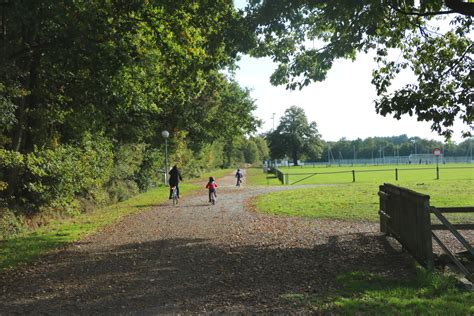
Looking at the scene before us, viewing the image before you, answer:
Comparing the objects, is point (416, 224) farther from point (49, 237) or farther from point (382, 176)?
point (382, 176)

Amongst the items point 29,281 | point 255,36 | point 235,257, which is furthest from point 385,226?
point 29,281

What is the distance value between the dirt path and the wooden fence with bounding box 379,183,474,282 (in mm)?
366

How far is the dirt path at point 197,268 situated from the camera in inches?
223

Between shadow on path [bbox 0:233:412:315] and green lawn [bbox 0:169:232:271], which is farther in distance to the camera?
green lawn [bbox 0:169:232:271]

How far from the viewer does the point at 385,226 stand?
9.98m

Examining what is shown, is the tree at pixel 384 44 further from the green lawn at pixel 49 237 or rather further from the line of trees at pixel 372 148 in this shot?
the line of trees at pixel 372 148

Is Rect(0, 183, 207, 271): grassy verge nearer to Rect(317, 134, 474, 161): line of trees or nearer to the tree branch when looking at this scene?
→ the tree branch

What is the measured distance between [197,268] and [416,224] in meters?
3.86

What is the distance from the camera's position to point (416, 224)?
24.4ft

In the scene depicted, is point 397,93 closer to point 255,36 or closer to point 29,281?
point 255,36

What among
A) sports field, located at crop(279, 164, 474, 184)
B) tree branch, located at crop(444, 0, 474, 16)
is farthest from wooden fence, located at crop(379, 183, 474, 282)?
sports field, located at crop(279, 164, 474, 184)

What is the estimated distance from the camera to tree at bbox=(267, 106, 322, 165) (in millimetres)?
132500

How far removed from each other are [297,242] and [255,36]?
4.74 m

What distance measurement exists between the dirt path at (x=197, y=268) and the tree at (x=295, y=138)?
12096 cm
